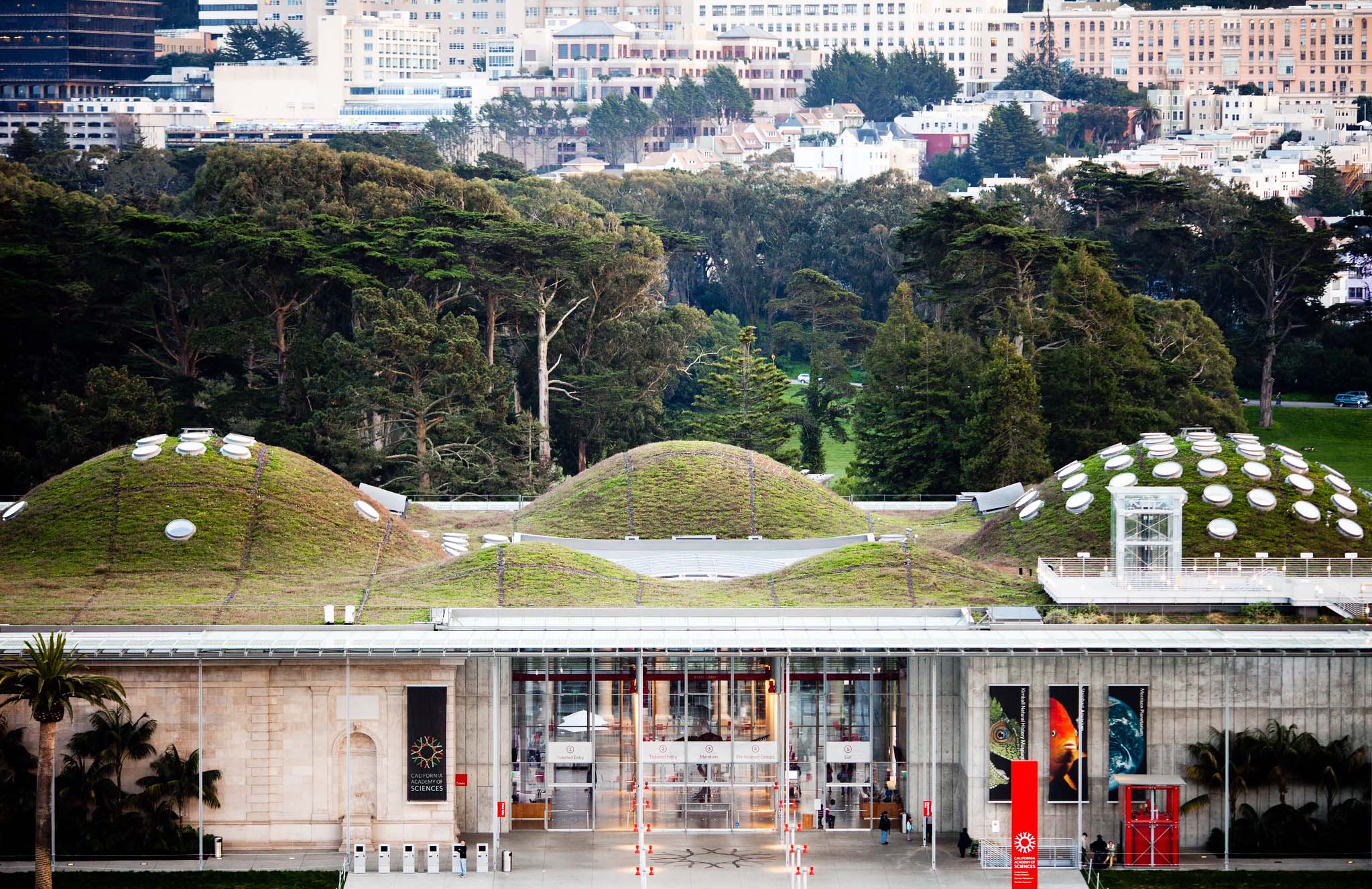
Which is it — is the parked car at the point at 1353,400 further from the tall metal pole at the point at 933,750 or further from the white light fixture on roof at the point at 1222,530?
the tall metal pole at the point at 933,750

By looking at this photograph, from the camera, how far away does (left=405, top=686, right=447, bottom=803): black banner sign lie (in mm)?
52562

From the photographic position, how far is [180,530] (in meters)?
67.1

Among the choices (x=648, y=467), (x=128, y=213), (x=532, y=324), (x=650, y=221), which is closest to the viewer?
(x=648, y=467)

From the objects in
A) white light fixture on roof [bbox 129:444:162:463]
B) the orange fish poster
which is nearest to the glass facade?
the orange fish poster

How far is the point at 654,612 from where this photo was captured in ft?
197

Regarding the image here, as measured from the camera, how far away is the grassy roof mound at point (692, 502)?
7500cm

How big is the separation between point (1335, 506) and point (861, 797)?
20551 mm

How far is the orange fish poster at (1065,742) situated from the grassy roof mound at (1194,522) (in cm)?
1306

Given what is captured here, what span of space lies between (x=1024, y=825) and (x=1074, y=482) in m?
22.0

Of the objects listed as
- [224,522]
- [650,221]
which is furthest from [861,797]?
[650,221]

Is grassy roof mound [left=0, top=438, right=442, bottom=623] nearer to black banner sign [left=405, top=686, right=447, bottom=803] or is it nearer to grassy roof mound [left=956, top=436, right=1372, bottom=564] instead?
black banner sign [left=405, top=686, right=447, bottom=803]

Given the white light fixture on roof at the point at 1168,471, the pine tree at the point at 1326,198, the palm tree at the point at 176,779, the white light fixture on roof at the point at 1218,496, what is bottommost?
the palm tree at the point at 176,779

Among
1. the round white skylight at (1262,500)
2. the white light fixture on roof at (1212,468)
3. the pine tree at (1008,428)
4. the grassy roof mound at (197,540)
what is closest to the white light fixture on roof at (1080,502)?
the white light fixture on roof at (1212,468)

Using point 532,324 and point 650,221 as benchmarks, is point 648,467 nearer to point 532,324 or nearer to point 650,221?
point 532,324
